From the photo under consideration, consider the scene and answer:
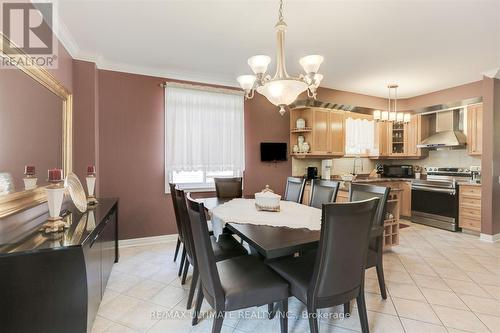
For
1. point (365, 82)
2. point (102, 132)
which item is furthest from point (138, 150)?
point (365, 82)

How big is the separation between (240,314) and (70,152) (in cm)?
258

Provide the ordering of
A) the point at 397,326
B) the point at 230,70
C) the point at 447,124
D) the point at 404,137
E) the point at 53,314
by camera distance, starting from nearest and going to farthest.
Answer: the point at 53,314
the point at 397,326
the point at 230,70
the point at 447,124
the point at 404,137

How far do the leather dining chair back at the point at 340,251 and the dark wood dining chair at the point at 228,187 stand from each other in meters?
2.16

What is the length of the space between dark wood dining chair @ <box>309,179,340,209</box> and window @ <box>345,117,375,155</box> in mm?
2451

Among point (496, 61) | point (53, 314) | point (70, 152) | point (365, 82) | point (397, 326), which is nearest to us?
point (53, 314)

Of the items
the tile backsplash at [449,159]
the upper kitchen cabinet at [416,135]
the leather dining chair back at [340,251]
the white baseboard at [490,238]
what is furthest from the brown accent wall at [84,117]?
the tile backsplash at [449,159]

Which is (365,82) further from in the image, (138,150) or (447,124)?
(138,150)

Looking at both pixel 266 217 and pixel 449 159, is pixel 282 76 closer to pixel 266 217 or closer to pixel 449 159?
pixel 266 217

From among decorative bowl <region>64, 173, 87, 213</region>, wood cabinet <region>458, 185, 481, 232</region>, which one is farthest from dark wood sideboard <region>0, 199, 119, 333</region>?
wood cabinet <region>458, 185, 481, 232</region>

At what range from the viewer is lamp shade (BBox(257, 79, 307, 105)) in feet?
6.63

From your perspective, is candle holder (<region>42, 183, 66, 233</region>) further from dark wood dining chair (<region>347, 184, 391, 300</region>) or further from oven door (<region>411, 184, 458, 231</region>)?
oven door (<region>411, 184, 458, 231</region>)

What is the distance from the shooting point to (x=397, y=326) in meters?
1.86

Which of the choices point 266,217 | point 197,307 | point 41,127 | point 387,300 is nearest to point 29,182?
point 41,127

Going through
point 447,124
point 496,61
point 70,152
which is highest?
point 496,61
